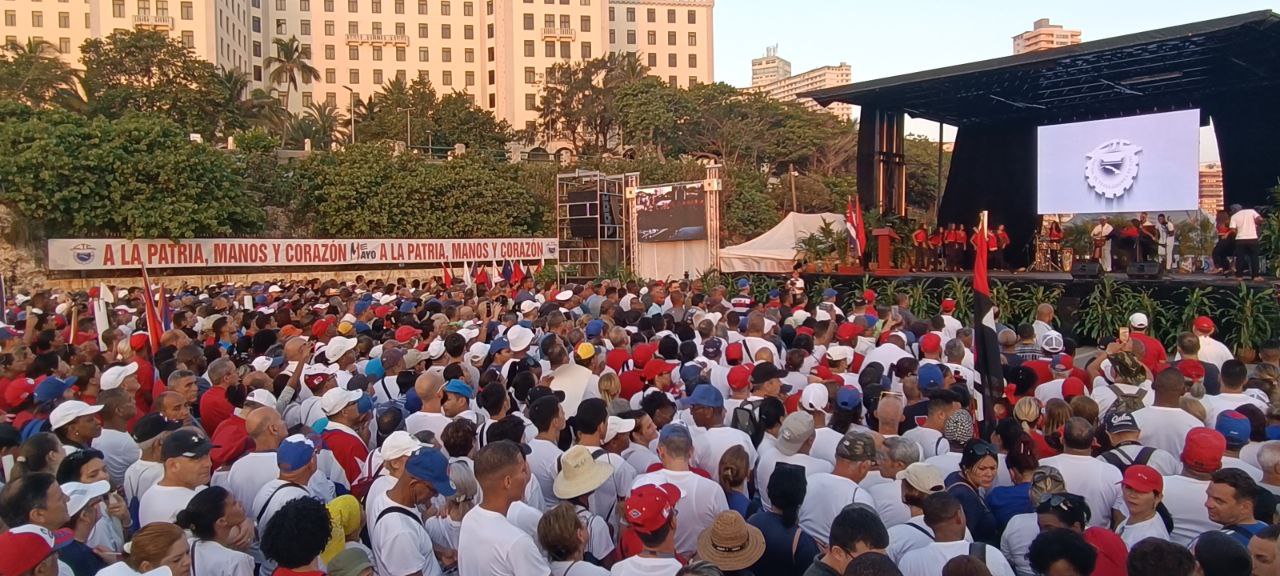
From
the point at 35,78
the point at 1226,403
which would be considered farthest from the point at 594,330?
the point at 35,78

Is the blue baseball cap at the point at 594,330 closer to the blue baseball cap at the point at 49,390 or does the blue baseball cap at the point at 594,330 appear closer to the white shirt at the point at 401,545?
the blue baseball cap at the point at 49,390

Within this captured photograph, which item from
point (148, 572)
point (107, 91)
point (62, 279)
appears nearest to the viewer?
point (148, 572)

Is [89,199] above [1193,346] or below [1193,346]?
above

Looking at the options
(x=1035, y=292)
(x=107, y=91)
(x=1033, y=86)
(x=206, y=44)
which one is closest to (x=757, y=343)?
(x=1035, y=292)

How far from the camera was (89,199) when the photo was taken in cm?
2273

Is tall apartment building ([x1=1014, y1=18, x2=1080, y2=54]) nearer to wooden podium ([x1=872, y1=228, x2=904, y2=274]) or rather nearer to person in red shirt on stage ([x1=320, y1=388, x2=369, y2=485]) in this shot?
wooden podium ([x1=872, y1=228, x2=904, y2=274])

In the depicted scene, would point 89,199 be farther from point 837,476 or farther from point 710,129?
point 710,129

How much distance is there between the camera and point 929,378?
5.54 metres

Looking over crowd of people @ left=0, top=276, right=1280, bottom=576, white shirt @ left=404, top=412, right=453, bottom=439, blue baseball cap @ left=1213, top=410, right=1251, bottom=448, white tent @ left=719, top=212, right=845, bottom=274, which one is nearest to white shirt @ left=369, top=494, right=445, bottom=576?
crowd of people @ left=0, top=276, right=1280, bottom=576

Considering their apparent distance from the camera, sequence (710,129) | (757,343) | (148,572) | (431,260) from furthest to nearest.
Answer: (710,129), (431,260), (757,343), (148,572)

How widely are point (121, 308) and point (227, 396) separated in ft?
23.1

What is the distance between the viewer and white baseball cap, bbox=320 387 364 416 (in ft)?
15.8

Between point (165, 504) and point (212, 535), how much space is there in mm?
686

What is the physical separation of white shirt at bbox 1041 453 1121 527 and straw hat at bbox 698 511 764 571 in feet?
5.37
